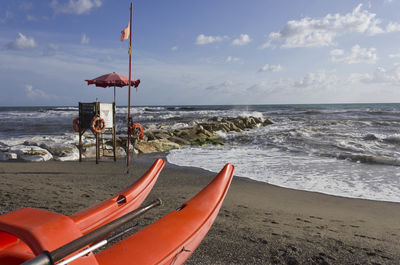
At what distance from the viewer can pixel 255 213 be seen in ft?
14.4

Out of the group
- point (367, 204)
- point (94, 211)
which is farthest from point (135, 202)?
point (367, 204)

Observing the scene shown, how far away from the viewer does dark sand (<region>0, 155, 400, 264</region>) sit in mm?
2979

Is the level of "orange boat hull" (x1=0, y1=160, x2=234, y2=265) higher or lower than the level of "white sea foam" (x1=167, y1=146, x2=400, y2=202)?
higher

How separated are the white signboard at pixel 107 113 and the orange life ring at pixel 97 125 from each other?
0.23m

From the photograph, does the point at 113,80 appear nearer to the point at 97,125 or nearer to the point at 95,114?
the point at 95,114

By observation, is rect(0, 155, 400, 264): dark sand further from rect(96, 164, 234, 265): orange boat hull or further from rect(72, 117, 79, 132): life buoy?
rect(72, 117, 79, 132): life buoy

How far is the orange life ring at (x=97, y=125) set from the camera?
27.1 feet

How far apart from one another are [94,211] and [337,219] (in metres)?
3.46

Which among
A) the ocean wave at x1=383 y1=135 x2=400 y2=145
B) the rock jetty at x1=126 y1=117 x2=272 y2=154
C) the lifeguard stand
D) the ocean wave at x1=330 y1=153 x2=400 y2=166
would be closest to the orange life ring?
the lifeguard stand

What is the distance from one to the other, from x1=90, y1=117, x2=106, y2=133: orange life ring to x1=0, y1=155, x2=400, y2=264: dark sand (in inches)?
47.7

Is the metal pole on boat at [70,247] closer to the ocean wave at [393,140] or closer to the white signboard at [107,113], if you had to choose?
the white signboard at [107,113]

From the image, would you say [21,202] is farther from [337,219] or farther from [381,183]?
[381,183]

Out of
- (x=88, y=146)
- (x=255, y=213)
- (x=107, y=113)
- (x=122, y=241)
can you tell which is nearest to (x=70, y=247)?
(x=122, y=241)

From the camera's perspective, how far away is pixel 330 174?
7340 millimetres
